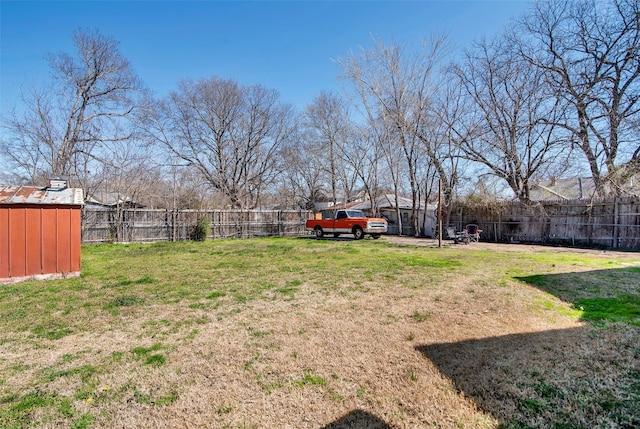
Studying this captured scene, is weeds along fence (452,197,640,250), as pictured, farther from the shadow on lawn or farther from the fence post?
the shadow on lawn

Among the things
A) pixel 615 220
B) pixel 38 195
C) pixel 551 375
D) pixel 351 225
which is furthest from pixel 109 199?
pixel 615 220

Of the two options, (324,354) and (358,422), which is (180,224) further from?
(358,422)

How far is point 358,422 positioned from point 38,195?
8.50m

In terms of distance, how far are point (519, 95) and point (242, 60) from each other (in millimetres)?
14717

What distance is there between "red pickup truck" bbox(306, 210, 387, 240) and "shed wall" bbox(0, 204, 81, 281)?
12193 mm

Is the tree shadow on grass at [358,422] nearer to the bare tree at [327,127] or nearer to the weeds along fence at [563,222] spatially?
the weeds along fence at [563,222]

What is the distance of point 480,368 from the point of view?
2.88 metres

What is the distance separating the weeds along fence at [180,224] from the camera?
15156 mm

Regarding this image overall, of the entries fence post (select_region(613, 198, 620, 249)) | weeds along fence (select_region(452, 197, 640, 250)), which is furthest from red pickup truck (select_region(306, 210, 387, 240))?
fence post (select_region(613, 198, 620, 249))

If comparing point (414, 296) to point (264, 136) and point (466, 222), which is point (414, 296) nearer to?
point (466, 222)

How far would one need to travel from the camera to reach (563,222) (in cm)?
1434

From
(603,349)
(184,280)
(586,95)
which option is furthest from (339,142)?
(603,349)

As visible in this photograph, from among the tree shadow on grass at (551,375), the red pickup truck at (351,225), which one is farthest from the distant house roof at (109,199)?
the tree shadow on grass at (551,375)

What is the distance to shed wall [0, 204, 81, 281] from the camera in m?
6.68
